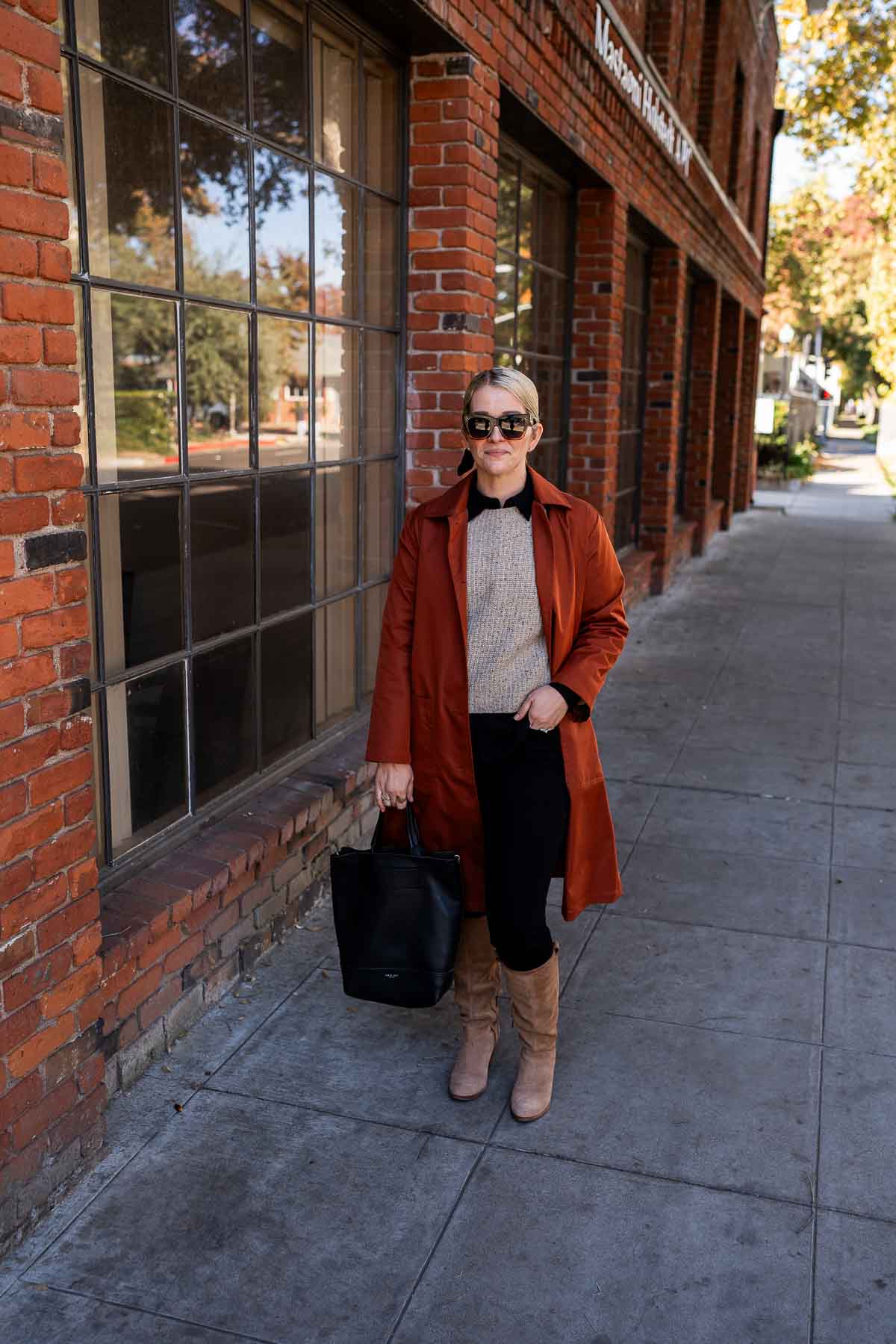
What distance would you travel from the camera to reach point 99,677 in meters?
3.30

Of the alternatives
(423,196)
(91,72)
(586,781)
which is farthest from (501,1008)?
(423,196)

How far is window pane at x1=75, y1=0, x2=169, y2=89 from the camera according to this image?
3062 mm

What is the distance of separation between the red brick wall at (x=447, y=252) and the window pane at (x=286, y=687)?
1009mm

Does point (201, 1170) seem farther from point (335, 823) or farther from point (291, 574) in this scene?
point (291, 574)

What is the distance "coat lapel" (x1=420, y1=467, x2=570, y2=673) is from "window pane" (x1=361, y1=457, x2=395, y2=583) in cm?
205

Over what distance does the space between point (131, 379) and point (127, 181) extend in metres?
0.78

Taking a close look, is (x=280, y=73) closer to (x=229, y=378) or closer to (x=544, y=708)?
(x=229, y=378)

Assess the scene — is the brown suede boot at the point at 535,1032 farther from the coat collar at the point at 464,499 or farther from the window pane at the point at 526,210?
the window pane at the point at 526,210

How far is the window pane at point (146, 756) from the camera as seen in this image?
3.45 metres

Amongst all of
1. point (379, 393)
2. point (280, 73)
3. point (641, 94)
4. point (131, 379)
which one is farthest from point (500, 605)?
point (641, 94)

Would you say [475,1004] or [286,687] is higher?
[286,687]

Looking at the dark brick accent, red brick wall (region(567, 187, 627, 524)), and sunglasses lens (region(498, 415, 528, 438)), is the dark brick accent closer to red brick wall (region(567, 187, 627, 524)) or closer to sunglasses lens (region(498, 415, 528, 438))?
sunglasses lens (region(498, 415, 528, 438))

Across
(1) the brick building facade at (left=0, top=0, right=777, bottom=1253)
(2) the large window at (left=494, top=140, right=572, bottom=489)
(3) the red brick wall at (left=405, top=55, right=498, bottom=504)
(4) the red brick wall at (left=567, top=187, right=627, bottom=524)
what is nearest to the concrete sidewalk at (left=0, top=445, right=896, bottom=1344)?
(1) the brick building facade at (left=0, top=0, right=777, bottom=1253)

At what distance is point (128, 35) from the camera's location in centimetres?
324
